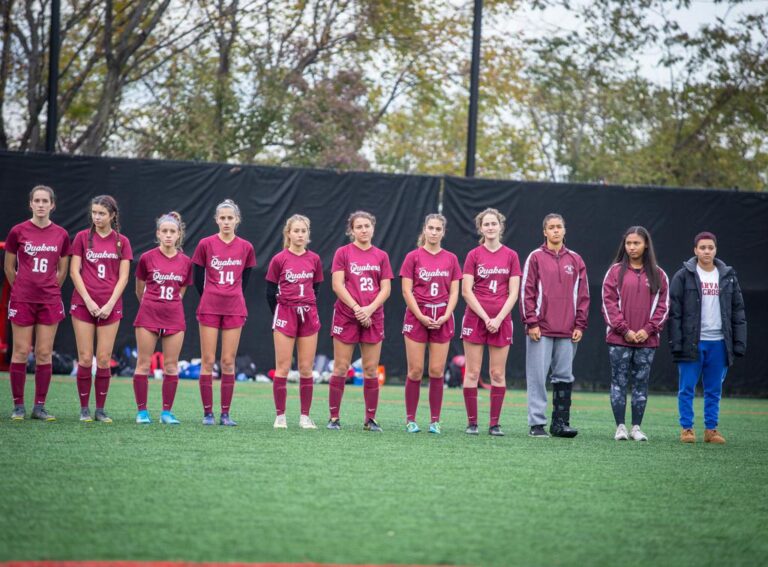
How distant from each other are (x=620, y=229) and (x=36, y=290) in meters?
9.46

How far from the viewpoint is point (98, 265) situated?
24.4 ft

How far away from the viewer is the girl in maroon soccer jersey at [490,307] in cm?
772

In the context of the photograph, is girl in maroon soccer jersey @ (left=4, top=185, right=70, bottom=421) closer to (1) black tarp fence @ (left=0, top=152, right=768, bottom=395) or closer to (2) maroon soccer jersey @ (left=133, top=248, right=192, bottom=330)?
(2) maroon soccer jersey @ (left=133, top=248, right=192, bottom=330)

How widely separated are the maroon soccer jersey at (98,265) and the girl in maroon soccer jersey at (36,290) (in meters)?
0.22

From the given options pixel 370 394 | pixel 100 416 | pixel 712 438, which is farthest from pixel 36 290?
pixel 712 438

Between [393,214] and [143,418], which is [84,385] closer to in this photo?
[143,418]

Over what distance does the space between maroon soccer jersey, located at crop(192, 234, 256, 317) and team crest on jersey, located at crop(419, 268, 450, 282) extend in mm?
1445

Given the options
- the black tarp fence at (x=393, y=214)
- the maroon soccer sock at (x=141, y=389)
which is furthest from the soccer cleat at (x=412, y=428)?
the black tarp fence at (x=393, y=214)

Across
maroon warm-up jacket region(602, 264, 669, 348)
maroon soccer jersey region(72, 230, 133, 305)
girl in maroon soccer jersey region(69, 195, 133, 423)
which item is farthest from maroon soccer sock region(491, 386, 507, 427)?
maroon soccer jersey region(72, 230, 133, 305)

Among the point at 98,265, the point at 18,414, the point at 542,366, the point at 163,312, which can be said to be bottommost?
the point at 18,414

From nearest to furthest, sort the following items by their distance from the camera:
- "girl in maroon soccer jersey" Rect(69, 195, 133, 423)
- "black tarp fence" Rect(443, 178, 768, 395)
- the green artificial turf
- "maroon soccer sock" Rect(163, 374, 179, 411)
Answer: the green artificial turf < "girl in maroon soccer jersey" Rect(69, 195, 133, 423) < "maroon soccer sock" Rect(163, 374, 179, 411) < "black tarp fence" Rect(443, 178, 768, 395)

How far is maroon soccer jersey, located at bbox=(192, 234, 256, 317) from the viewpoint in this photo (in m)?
7.66

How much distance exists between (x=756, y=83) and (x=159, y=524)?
18502 millimetres

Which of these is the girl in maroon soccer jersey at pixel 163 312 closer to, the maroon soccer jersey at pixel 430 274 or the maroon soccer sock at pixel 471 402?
the maroon soccer jersey at pixel 430 274
